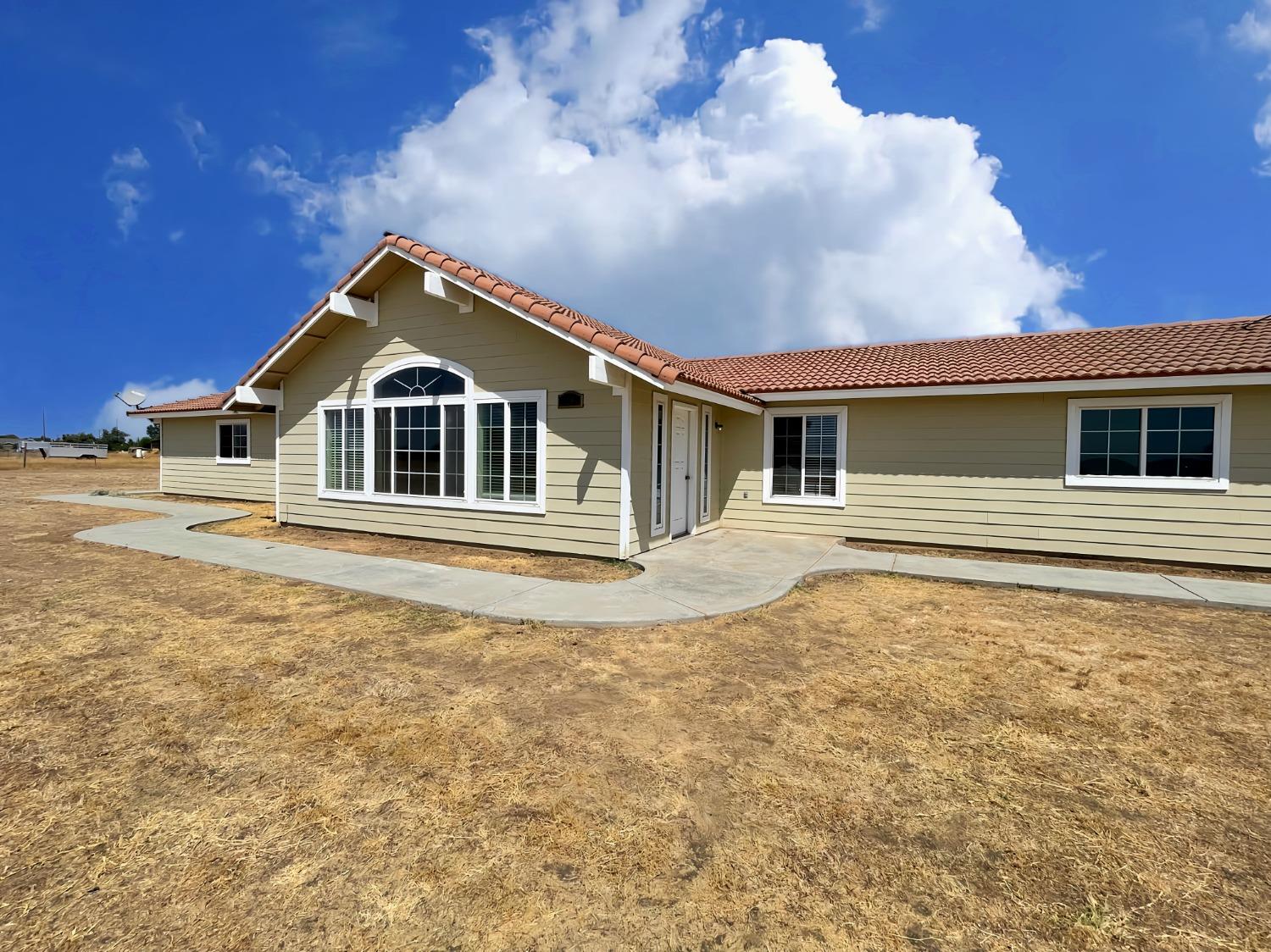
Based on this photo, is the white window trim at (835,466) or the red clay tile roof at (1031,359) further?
the white window trim at (835,466)

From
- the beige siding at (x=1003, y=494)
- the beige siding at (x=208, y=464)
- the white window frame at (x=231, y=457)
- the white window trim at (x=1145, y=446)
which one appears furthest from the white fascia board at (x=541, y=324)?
the white window frame at (x=231, y=457)

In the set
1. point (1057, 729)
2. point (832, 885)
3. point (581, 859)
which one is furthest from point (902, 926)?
point (1057, 729)

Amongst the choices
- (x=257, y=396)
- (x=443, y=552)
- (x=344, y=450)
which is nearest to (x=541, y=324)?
(x=443, y=552)

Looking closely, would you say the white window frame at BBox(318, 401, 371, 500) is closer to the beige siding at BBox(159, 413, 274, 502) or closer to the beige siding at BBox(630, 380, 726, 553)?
the beige siding at BBox(630, 380, 726, 553)

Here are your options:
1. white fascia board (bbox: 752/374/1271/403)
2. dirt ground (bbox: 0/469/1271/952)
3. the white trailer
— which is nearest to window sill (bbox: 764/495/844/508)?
white fascia board (bbox: 752/374/1271/403)

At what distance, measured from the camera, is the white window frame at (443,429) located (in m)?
9.04

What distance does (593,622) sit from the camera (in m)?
5.57

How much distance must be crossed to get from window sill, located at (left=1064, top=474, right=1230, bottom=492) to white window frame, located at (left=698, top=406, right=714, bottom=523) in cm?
577

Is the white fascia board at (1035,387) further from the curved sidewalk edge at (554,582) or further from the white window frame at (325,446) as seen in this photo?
the white window frame at (325,446)

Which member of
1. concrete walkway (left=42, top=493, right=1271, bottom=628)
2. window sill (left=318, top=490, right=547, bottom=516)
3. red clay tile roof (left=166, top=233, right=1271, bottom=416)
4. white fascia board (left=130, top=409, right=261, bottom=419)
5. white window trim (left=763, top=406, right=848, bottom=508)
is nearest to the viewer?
concrete walkway (left=42, top=493, right=1271, bottom=628)

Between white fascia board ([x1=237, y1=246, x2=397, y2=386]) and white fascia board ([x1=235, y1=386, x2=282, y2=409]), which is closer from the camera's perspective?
white fascia board ([x1=237, y1=246, x2=397, y2=386])

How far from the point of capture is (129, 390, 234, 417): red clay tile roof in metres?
17.2

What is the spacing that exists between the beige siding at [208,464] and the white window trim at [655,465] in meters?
12.2

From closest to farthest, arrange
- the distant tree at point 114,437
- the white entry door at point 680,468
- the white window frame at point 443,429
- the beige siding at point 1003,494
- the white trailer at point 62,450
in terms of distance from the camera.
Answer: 1. the beige siding at point 1003,494
2. the white window frame at point 443,429
3. the white entry door at point 680,468
4. the white trailer at point 62,450
5. the distant tree at point 114,437
